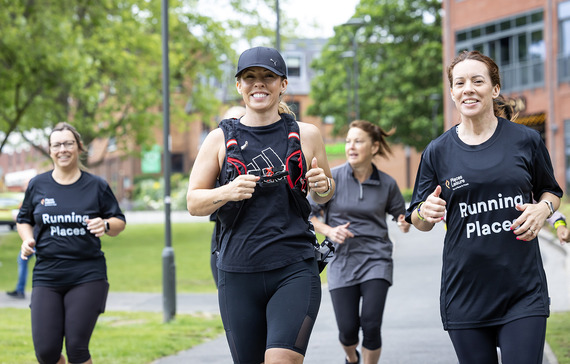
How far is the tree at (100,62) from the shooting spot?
2214 centimetres

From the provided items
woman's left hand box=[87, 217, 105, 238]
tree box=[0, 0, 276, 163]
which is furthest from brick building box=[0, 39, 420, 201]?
woman's left hand box=[87, 217, 105, 238]

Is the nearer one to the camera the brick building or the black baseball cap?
the black baseball cap

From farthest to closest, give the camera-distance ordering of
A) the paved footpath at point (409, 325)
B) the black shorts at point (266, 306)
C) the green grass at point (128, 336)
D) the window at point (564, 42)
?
the window at point (564, 42)
the green grass at point (128, 336)
the paved footpath at point (409, 325)
the black shorts at point (266, 306)

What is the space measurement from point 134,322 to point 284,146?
7.75 m

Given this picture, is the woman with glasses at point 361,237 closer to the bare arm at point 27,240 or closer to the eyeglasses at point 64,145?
the eyeglasses at point 64,145

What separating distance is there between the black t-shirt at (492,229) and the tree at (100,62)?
18.5 metres

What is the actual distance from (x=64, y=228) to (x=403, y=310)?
22.1 feet

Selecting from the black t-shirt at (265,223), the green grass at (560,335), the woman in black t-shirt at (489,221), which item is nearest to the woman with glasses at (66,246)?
the black t-shirt at (265,223)

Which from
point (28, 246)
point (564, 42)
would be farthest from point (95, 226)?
point (564, 42)

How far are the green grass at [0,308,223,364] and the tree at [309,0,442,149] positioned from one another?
115 feet

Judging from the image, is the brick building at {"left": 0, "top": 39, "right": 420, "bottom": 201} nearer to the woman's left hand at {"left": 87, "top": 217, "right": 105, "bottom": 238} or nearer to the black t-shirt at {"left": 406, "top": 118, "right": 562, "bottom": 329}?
the woman's left hand at {"left": 87, "top": 217, "right": 105, "bottom": 238}

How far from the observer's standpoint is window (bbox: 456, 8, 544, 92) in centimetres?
3466

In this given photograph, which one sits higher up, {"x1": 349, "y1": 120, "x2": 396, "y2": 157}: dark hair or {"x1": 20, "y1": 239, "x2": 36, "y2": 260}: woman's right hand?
{"x1": 349, "y1": 120, "x2": 396, "y2": 157}: dark hair

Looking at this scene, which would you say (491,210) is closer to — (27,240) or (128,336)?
(27,240)
